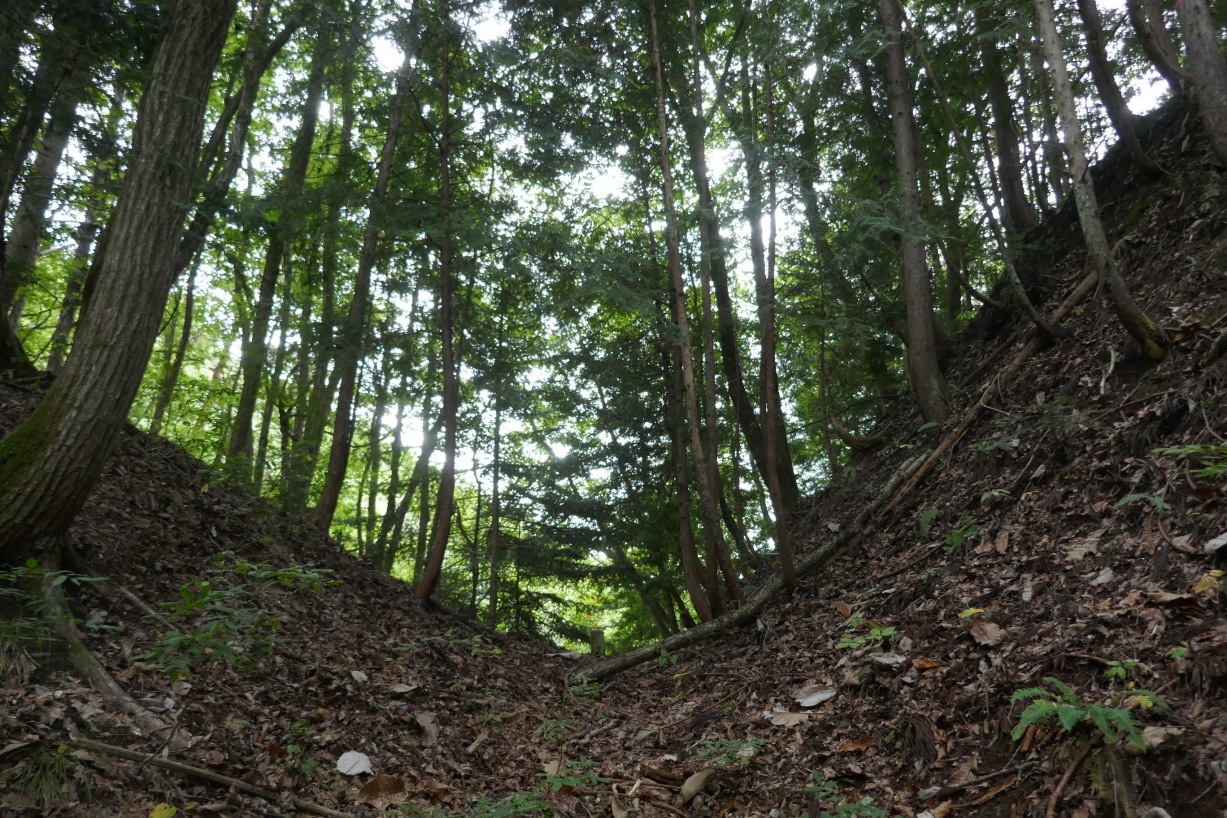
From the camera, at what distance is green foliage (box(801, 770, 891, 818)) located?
3.70 meters

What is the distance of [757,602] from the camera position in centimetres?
882

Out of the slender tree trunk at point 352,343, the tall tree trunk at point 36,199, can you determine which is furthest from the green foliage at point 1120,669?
the slender tree trunk at point 352,343

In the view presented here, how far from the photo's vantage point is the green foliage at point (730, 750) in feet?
16.2

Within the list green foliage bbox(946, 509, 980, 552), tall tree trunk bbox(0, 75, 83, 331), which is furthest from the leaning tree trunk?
green foliage bbox(946, 509, 980, 552)

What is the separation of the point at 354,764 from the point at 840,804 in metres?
3.25

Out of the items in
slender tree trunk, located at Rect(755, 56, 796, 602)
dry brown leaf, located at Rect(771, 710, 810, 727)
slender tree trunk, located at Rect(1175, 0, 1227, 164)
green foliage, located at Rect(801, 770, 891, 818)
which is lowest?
green foliage, located at Rect(801, 770, 891, 818)

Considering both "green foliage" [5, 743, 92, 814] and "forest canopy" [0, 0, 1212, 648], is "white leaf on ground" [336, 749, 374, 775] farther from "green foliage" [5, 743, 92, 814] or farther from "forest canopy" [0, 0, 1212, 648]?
"forest canopy" [0, 0, 1212, 648]

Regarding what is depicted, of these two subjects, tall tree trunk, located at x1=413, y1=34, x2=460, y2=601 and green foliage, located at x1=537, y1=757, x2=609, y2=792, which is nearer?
green foliage, located at x1=537, y1=757, x2=609, y2=792

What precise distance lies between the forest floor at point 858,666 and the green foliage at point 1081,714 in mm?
21

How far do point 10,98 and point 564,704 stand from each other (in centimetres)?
845

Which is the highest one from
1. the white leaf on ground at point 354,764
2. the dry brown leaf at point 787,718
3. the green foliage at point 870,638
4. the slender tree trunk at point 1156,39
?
the slender tree trunk at point 1156,39

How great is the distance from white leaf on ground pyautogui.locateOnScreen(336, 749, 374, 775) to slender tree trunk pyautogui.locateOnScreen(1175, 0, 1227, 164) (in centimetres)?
1002

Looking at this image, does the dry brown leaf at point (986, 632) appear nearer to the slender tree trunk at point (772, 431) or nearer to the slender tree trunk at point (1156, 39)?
the slender tree trunk at point (772, 431)

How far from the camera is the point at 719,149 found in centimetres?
1526
